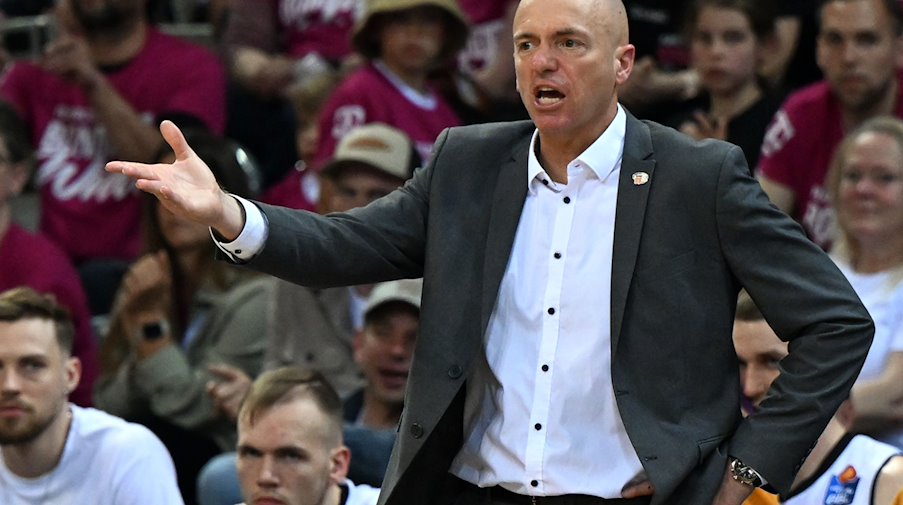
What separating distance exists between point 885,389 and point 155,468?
2104mm

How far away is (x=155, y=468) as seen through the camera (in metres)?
4.31

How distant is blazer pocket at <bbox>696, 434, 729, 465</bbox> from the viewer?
270 cm

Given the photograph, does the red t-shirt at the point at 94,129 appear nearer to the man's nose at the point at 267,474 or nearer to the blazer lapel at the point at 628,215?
the man's nose at the point at 267,474

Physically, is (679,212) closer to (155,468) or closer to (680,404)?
(680,404)

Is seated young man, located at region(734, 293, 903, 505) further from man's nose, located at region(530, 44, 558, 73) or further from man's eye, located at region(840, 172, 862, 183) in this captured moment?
man's nose, located at region(530, 44, 558, 73)

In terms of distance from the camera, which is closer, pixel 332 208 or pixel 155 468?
pixel 155 468

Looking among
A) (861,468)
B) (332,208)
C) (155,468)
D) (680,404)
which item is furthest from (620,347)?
(332,208)

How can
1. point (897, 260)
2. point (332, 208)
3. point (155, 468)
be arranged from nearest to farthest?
1. point (155, 468)
2. point (897, 260)
3. point (332, 208)

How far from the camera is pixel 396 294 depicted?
510 cm

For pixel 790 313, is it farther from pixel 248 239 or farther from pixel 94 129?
pixel 94 129

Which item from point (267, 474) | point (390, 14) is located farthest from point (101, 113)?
point (267, 474)

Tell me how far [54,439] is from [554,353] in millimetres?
2148

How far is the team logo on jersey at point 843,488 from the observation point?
13.0ft

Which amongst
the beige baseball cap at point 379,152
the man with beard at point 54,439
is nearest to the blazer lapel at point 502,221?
the man with beard at point 54,439
